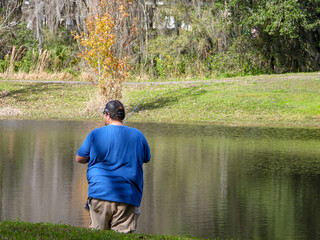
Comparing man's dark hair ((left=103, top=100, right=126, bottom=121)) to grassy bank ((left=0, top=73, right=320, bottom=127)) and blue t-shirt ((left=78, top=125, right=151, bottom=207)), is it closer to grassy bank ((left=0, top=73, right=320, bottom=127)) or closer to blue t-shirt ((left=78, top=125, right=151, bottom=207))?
blue t-shirt ((left=78, top=125, right=151, bottom=207))

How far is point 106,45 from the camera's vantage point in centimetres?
2295

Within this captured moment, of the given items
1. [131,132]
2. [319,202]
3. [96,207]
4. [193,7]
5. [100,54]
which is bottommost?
[319,202]

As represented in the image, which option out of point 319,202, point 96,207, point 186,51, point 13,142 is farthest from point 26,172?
point 186,51

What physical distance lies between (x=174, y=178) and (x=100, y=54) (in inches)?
484

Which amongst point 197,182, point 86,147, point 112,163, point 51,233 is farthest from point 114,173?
point 197,182

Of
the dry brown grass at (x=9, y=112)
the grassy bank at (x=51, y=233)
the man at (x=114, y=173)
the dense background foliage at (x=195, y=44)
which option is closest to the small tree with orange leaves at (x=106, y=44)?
the dry brown grass at (x=9, y=112)

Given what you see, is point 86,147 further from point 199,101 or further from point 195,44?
point 195,44

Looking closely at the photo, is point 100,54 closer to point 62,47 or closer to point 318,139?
point 318,139

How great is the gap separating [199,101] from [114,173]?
20497 millimetres

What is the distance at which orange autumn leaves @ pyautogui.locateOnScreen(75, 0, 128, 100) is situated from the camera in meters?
22.8

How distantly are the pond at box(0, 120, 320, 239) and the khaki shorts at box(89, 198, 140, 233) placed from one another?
200 cm

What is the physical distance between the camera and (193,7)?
3938 centimetres

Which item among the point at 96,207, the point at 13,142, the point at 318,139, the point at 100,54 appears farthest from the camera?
the point at 100,54

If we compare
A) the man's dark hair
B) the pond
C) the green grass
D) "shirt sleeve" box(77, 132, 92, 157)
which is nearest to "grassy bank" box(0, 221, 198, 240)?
"shirt sleeve" box(77, 132, 92, 157)
